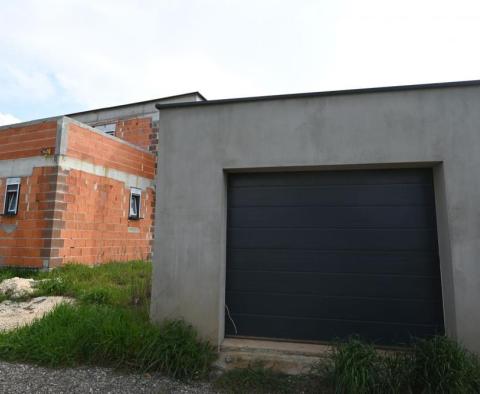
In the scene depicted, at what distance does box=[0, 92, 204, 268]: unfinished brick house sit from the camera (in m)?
7.35

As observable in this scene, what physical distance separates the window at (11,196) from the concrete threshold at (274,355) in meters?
6.72

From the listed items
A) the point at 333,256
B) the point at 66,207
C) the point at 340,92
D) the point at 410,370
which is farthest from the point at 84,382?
the point at 66,207

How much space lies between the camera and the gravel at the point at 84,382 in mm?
2883

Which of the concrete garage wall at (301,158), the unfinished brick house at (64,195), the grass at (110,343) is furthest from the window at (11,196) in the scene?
the concrete garage wall at (301,158)

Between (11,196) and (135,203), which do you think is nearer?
(11,196)

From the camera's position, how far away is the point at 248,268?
3.87 metres

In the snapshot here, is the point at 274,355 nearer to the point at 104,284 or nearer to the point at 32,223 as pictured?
the point at 104,284

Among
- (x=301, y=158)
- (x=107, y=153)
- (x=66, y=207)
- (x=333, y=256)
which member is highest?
(x=107, y=153)

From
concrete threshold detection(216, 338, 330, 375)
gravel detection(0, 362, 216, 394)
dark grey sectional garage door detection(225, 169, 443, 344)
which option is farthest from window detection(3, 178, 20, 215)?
concrete threshold detection(216, 338, 330, 375)

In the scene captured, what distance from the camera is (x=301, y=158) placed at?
364 cm

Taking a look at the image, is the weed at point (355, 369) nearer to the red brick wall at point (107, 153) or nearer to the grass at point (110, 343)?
the grass at point (110, 343)

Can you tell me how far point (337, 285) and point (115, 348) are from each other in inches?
96.0

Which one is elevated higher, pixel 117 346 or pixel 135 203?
pixel 135 203

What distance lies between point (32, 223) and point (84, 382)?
559 centimetres
